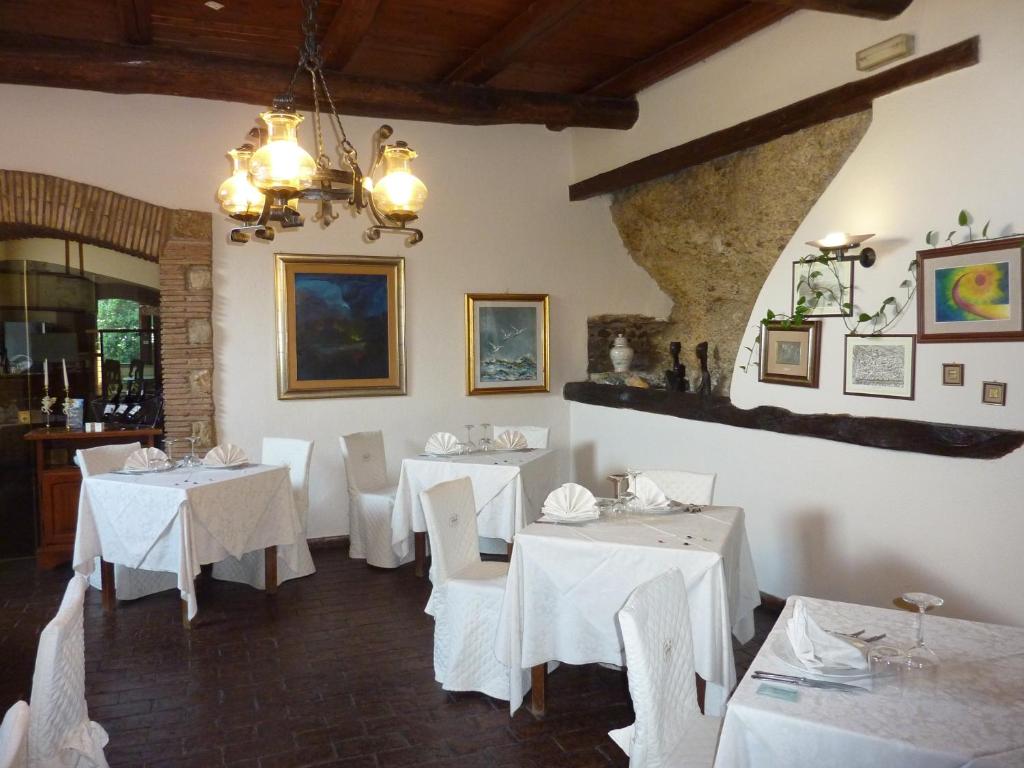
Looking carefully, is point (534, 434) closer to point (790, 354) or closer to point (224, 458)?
point (790, 354)

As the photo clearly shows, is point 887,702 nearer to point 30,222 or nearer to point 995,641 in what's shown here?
point 995,641

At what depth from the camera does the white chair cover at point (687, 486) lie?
4.14 m

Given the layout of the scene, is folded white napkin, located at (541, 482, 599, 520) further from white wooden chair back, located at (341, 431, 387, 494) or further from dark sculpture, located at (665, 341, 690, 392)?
dark sculpture, located at (665, 341, 690, 392)

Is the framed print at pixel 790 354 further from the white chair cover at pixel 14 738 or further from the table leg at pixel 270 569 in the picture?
the white chair cover at pixel 14 738

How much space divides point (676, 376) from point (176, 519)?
3621 millimetres

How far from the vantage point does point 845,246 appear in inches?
165

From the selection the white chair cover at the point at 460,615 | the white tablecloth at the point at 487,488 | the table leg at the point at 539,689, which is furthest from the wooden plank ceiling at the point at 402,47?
the table leg at the point at 539,689

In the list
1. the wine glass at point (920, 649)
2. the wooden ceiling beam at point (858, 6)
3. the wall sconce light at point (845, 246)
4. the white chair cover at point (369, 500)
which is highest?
the wooden ceiling beam at point (858, 6)

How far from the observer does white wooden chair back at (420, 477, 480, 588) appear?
355 cm

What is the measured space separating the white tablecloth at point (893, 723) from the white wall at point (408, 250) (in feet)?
15.5

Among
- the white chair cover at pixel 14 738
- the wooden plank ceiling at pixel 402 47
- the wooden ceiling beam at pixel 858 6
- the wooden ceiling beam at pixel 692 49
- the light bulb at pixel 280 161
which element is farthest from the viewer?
the wooden ceiling beam at pixel 692 49

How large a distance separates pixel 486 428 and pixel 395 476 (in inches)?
45.8

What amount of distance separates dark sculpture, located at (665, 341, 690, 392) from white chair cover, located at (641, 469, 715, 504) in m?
1.87

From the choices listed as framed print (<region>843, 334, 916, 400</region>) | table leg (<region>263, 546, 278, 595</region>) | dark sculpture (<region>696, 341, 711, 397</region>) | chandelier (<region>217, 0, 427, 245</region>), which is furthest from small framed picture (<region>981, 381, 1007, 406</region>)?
table leg (<region>263, 546, 278, 595</region>)
